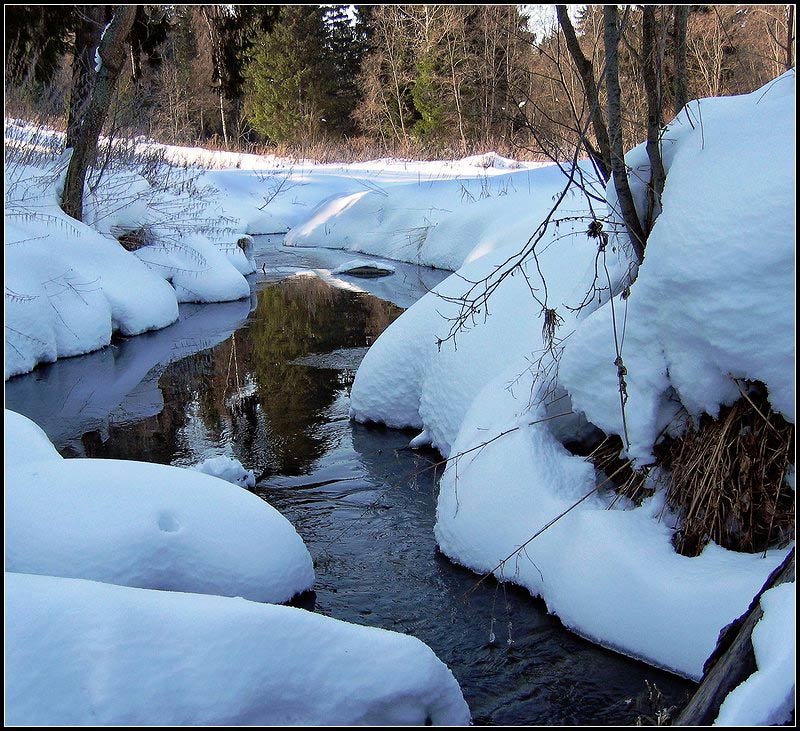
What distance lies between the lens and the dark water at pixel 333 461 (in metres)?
3.31

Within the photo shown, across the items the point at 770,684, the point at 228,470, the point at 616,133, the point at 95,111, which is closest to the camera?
the point at 770,684

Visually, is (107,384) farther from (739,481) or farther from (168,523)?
(739,481)

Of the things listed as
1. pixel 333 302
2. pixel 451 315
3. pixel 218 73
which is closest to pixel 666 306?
pixel 451 315

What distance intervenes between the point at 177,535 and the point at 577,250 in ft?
10.8

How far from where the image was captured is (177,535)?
11.5ft

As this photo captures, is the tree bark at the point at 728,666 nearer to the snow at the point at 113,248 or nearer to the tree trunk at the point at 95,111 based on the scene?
the snow at the point at 113,248

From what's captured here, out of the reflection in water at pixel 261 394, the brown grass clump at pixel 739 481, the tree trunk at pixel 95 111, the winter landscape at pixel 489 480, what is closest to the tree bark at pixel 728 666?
the winter landscape at pixel 489 480

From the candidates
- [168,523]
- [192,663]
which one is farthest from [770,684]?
[168,523]

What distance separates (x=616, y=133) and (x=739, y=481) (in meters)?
1.73

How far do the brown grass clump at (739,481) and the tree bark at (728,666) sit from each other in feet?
3.17

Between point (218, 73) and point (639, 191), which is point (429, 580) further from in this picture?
point (218, 73)

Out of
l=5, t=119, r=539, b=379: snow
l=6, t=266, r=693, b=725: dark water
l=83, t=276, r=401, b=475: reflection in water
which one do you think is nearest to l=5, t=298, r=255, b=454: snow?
l=6, t=266, r=693, b=725: dark water

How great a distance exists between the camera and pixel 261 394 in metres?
7.29

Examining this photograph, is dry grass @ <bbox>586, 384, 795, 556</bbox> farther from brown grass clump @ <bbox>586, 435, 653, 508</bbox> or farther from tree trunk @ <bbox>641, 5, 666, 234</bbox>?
tree trunk @ <bbox>641, 5, 666, 234</bbox>
